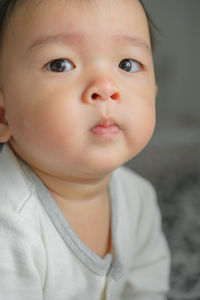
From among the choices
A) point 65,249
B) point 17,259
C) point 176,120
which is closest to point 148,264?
point 65,249

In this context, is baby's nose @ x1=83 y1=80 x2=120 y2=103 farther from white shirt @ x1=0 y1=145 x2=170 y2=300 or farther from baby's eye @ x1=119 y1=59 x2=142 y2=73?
white shirt @ x1=0 y1=145 x2=170 y2=300

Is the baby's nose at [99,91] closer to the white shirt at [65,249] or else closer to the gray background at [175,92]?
the white shirt at [65,249]

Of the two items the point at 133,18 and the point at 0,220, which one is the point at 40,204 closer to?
the point at 0,220

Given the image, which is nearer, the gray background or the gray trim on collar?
the gray trim on collar

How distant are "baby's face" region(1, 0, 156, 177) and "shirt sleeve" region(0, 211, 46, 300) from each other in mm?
118

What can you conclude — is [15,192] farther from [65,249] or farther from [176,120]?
[176,120]

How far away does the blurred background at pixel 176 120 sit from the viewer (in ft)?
4.68

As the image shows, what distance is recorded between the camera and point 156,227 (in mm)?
1088

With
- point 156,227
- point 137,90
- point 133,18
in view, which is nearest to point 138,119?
point 137,90

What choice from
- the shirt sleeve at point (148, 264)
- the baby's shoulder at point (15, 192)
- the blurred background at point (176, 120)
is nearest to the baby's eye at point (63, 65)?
the baby's shoulder at point (15, 192)

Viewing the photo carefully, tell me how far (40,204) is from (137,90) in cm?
27

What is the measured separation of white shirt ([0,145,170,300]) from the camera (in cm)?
72

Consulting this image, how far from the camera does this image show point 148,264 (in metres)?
1.06

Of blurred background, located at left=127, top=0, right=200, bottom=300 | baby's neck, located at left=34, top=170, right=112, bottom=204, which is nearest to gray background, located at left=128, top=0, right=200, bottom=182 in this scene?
blurred background, located at left=127, top=0, right=200, bottom=300
